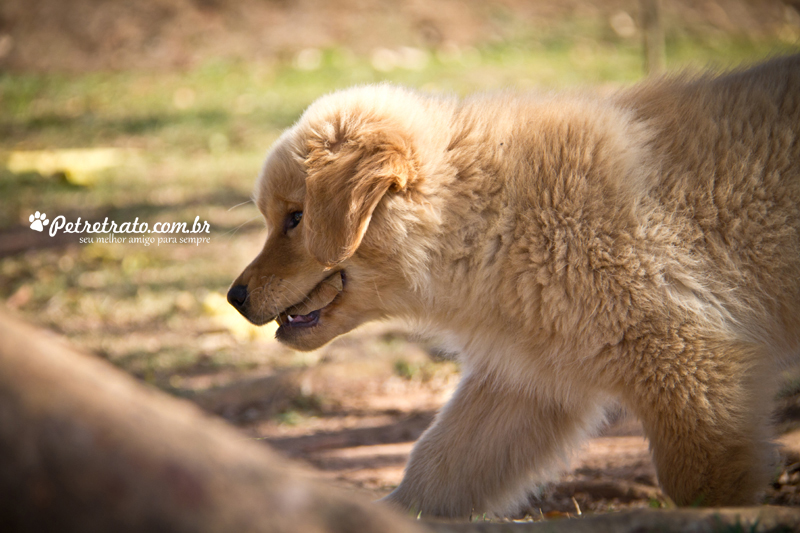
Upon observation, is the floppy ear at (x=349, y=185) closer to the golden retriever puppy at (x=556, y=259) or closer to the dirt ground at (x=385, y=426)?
the golden retriever puppy at (x=556, y=259)

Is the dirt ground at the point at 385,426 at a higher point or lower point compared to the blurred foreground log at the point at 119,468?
lower

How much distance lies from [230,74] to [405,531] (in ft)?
Result: 37.8

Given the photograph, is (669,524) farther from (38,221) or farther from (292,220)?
(38,221)

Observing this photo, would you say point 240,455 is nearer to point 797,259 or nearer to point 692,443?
point 692,443

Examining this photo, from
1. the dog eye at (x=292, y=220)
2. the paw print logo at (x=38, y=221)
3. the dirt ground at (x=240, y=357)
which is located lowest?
the paw print logo at (x=38, y=221)

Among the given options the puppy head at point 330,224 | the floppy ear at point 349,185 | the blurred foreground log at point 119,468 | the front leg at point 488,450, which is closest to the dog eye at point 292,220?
the puppy head at point 330,224

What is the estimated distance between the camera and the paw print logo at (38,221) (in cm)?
723

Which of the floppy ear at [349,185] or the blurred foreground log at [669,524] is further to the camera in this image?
the floppy ear at [349,185]

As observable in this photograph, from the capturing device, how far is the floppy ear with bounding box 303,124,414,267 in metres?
2.74

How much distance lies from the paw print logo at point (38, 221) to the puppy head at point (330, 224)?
5.01 meters

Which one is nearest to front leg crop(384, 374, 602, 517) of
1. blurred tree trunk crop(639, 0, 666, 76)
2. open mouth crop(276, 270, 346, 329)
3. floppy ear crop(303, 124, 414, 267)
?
open mouth crop(276, 270, 346, 329)

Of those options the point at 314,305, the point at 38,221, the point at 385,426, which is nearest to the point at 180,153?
the point at 38,221

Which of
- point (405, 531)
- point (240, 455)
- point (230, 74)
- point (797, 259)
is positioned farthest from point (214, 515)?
point (230, 74)

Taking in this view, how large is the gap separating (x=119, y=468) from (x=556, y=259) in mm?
1889
